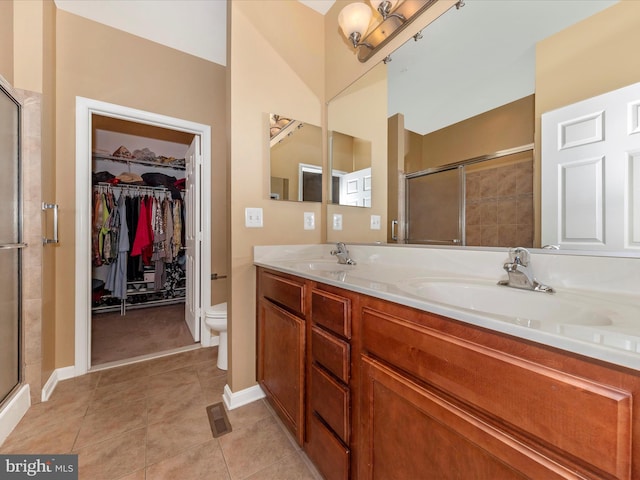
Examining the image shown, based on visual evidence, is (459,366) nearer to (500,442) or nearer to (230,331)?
(500,442)

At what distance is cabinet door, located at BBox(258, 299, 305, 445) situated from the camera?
1135 mm

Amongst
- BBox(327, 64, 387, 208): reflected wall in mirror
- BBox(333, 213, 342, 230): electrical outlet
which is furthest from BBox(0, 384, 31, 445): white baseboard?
BBox(327, 64, 387, 208): reflected wall in mirror

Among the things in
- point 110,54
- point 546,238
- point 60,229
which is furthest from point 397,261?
point 110,54

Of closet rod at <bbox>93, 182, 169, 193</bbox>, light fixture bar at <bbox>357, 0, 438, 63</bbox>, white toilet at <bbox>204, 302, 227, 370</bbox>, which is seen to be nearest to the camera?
light fixture bar at <bbox>357, 0, 438, 63</bbox>

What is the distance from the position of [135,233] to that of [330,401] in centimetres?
346

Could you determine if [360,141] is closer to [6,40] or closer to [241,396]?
[241,396]

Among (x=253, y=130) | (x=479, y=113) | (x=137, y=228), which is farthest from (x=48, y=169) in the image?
(x=479, y=113)

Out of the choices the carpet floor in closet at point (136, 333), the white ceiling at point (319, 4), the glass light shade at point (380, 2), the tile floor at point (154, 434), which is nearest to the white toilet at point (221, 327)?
the tile floor at point (154, 434)

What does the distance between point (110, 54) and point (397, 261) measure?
2.66m

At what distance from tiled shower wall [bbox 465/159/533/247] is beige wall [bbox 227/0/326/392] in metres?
1.06

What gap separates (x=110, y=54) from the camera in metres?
2.03

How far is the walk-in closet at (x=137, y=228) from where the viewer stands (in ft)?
10.1

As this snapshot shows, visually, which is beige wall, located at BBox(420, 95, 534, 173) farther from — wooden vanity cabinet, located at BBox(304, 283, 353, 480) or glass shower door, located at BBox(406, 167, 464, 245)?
wooden vanity cabinet, located at BBox(304, 283, 353, 480)

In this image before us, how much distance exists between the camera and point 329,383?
95 centimetres
